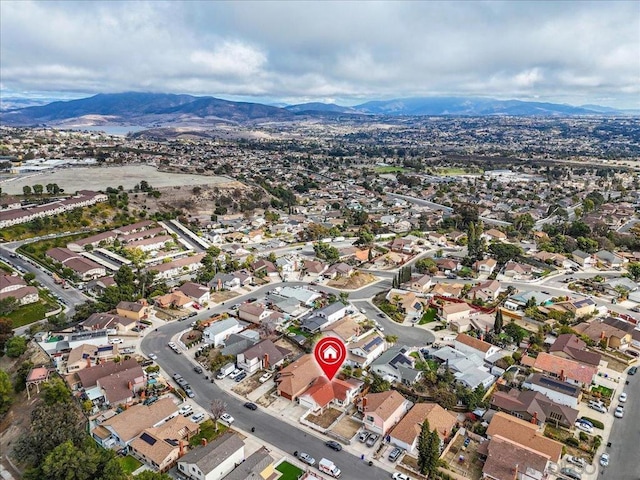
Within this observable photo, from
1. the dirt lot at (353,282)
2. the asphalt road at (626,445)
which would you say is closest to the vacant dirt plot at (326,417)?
the asphalt road at (626,445)

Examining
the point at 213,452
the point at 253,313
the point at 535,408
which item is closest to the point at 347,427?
the point at 213,452

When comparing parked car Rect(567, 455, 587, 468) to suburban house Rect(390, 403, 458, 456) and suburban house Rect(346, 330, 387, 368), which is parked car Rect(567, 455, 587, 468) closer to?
suburban house Rect(390, 403, 458, 456)

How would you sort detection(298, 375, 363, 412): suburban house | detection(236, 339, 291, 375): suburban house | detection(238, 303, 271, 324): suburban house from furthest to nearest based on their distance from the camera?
detection(238, 303, 271, 324): suburban house, detection(236, 339, 291, 375): suburban house, detection(298, 375, 363, 412): suburban house

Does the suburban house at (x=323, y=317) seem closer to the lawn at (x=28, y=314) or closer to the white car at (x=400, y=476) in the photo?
the white car at (x=400, y=476)

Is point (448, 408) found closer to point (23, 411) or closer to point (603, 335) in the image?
point (603, 335)

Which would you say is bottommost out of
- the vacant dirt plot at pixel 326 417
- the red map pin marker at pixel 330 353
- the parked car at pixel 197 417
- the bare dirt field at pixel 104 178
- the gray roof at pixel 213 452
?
the vacant dirt plot at pixel 326 417

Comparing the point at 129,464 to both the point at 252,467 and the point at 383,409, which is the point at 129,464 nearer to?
the point at 252,467

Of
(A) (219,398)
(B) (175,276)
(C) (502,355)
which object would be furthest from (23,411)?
(C) (502,355)

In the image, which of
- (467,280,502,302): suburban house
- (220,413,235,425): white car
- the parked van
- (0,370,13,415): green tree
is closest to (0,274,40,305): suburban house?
(0,370,13,415): green tree
